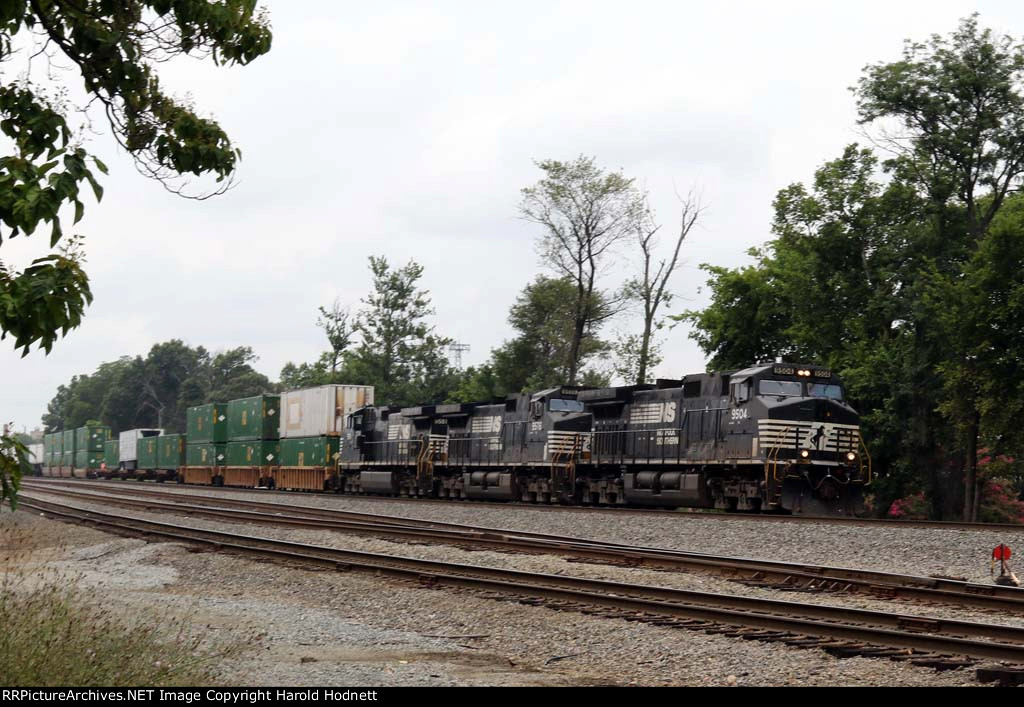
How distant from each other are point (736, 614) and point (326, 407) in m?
38.1

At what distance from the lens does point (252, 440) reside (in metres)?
A: 52.4

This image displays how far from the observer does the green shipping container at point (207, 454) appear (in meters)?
56.5

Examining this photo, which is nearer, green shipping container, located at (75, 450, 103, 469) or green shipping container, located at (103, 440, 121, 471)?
green shipping container, located at (103, 440, 121, 471)

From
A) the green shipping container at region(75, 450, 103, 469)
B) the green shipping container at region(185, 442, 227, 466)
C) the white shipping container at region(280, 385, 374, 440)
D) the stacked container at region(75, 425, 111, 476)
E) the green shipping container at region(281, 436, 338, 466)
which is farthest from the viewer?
the stacked container at region(75, 425, 111, 476)

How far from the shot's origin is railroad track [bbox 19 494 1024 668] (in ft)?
29.5

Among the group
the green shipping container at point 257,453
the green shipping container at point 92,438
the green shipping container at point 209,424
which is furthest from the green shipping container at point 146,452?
the green shipping container at point 257,453

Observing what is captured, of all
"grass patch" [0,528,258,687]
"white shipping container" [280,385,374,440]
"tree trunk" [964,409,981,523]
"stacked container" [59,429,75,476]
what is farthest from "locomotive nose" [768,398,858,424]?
"stacked container" [59,429,75,476]

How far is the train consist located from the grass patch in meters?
16.1

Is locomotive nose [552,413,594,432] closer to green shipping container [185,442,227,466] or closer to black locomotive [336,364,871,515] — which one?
black locomotive [336,364,871,515]

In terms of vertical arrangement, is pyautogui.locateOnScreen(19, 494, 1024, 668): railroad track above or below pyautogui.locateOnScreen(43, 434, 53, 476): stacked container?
above

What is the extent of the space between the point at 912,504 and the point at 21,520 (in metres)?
29.3

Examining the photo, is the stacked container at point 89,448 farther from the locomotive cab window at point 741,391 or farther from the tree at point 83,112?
the tree at point 83,112

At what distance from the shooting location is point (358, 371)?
3282 inches

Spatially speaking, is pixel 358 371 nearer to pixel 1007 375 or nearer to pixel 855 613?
pixel 1007 375
